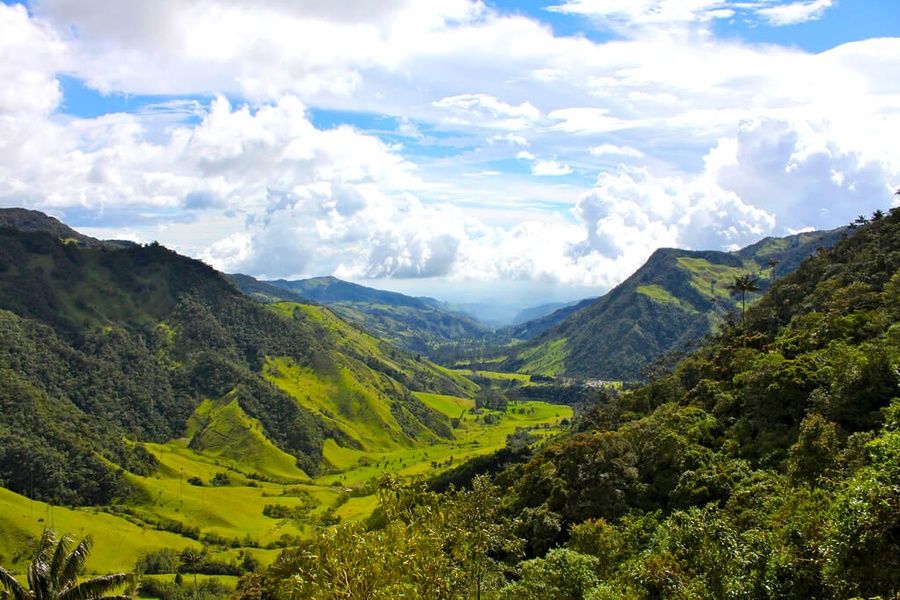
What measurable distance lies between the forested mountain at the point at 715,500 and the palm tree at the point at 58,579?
7819 millimetres

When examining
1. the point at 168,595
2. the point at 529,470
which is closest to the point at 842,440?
the point at 529,470

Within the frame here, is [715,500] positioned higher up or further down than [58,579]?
further down

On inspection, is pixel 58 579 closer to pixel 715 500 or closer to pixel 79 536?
pixel 715 500

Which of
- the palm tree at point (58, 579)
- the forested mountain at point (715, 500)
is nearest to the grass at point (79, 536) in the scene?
the forested mountain at point (715, 500)

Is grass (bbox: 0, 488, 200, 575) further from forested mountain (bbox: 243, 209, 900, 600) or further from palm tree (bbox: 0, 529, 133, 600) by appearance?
palm tree (bbox: 0, 529, 133, 600)

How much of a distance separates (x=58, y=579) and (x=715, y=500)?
49.5m

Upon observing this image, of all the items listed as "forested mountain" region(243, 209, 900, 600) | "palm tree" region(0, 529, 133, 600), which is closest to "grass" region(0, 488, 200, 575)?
"forested mountain" region(243, 209, 900, 600)

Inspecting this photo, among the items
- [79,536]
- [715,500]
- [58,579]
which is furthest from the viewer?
[79,536]

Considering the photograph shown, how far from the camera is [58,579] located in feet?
88.0

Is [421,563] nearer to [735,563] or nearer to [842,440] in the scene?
[735,563]

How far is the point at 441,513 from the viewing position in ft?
89.7

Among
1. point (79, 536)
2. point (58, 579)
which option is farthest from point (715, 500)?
point (79, 536)

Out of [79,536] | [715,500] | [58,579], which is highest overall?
[58,579]

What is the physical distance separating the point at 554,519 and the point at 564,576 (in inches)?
1095
